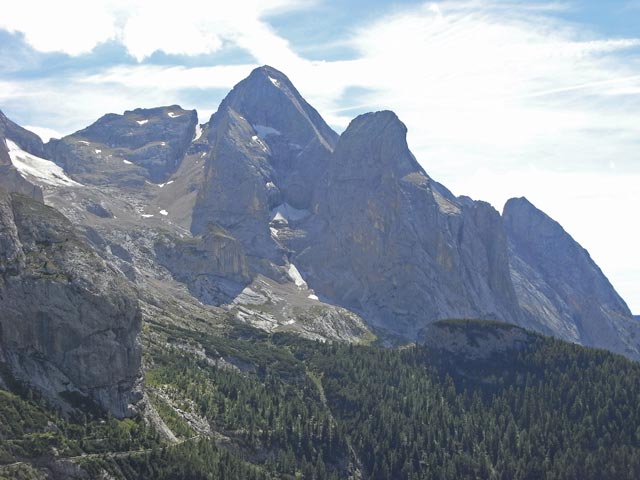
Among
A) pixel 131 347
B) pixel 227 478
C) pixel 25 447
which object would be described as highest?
pixel 131 347

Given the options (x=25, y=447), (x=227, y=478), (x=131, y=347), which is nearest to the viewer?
(x=25, y=447)

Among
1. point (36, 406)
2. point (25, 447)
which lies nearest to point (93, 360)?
point (36, 406)

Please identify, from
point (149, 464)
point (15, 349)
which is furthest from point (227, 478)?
point (15, 349)

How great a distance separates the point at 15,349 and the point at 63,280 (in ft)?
62.3

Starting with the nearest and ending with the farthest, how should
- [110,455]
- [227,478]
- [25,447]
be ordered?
[25,447], [110,455], [227,478]

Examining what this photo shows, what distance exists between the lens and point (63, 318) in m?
182

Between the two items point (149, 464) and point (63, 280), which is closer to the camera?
point (149, 464)

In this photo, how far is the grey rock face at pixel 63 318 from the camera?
17462 cm

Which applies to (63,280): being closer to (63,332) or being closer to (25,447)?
(63,332)

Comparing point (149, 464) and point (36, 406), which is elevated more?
point (36, 406)

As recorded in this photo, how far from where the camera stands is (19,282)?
180000 mm

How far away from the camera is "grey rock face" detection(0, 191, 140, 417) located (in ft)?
573

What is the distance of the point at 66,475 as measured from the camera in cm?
15450

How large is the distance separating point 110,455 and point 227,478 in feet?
86.0
